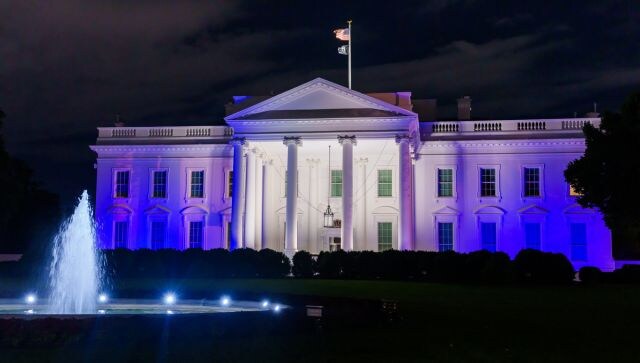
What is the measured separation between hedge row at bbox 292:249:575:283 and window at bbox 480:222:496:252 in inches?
396

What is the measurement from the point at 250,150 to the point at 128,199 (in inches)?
432

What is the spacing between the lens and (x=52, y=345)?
37.6ft

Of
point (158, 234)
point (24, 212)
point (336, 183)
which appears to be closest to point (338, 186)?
point (336, 183)

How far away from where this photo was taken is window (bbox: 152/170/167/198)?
47.0m

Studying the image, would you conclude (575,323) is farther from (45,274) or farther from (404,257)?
Answer: (45,274)

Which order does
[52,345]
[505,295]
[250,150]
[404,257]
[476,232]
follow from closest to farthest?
[52,345], [505,295], [404,257], [250,150], [476,232]

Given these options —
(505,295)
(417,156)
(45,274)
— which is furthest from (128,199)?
(505,295)

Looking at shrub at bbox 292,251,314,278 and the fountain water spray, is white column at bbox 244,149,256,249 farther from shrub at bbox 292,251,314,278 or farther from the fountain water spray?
the fountain water spray

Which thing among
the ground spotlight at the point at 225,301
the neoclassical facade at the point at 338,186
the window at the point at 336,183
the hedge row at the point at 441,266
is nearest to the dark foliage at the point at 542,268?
the hedge row at the point at 441,266

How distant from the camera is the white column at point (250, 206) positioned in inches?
1549

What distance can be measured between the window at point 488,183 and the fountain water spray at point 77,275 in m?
30.1

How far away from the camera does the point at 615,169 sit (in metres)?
36.1

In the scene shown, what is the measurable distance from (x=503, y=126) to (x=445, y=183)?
500cm

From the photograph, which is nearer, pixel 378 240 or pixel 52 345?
pixel 52 345
